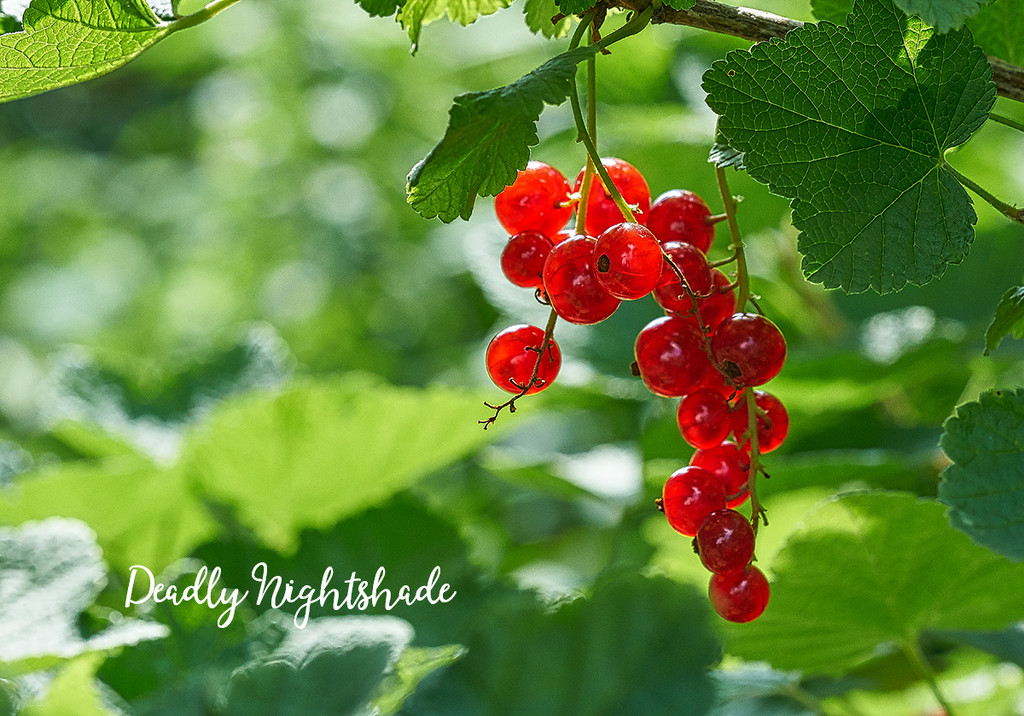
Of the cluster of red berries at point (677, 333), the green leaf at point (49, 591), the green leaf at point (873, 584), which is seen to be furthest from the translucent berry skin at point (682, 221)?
the green leaf at point (49, 591)

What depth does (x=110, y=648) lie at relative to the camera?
2.15 feet

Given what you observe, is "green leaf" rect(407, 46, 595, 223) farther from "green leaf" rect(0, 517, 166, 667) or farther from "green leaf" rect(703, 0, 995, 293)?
"green leaf" rect(0, 517, 166, 667)

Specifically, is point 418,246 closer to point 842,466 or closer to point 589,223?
point 842,466

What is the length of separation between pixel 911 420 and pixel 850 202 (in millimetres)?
765

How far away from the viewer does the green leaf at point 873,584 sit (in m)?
0.65

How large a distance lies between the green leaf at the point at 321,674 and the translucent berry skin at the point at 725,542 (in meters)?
0.19

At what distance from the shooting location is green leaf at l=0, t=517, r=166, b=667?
27.5 inches

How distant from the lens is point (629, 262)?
441mm

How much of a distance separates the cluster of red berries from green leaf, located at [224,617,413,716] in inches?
6.0

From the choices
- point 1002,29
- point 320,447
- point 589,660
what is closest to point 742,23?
point 1002,29

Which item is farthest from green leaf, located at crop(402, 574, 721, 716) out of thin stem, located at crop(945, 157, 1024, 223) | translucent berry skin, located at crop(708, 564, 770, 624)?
thin stem, located at crop(945, 157, 1024, 223)

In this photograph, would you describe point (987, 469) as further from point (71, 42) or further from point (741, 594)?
point (71, 42)

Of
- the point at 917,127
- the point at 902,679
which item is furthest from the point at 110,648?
the point at 902,679

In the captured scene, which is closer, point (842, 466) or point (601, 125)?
point (842, 466)
